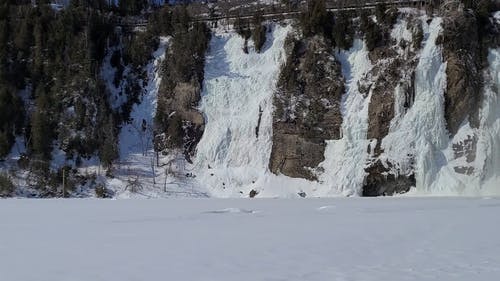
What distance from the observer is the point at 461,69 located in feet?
108

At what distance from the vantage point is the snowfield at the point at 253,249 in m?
7.57

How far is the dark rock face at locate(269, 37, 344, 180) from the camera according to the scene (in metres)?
34.8

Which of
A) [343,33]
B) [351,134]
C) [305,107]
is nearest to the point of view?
[351,134]

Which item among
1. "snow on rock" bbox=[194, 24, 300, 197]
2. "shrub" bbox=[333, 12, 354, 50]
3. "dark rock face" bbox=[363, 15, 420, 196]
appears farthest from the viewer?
"shrub" bbox=[333, 12, 354, 50]

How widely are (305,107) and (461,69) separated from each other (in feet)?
32.5

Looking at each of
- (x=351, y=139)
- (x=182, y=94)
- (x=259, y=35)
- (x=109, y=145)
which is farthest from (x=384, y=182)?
(x=109, y=145)

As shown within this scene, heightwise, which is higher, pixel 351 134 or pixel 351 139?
pixel 351 134

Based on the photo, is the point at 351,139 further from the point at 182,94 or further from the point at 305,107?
the point at 182,94

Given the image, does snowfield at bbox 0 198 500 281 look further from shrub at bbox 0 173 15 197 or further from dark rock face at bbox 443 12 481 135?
shrub at bbox 0 173 15 197

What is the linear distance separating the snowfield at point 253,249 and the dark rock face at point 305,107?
756 inches

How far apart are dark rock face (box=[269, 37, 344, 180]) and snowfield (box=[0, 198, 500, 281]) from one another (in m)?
19.2

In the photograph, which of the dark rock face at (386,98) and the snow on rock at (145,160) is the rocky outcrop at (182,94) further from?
the dark rock face at (386,98)

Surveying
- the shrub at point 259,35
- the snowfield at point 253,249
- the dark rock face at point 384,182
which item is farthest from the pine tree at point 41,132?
the snowfield at point 253,249

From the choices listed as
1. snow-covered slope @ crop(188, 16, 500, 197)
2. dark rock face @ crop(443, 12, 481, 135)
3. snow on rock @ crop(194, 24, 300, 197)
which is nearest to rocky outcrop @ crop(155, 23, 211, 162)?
snow on rock @ crop(194, 24, 300, 197)
